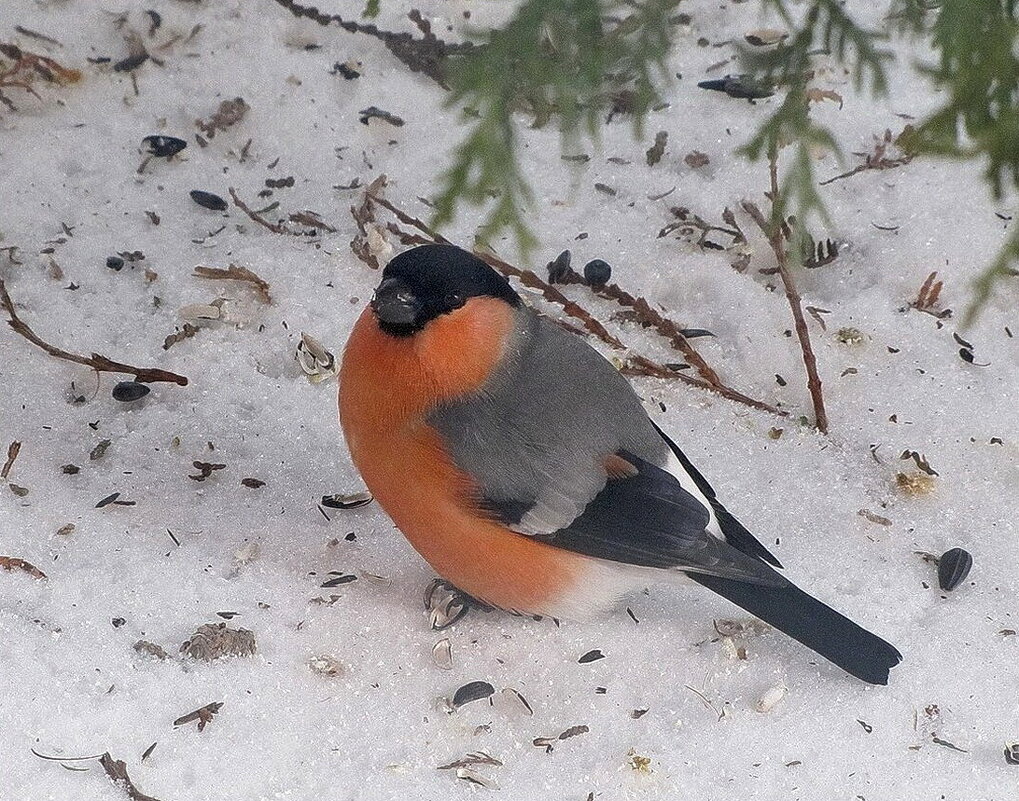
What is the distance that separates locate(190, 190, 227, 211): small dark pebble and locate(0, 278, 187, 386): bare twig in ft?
2.33

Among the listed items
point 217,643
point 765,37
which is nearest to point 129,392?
point 217,643

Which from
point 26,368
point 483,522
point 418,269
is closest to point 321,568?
point 483,522

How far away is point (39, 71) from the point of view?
3992mm

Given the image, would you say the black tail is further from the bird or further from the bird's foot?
the bird's foot

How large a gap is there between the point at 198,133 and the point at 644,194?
1421 millimetres

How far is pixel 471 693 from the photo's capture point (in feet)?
8.57

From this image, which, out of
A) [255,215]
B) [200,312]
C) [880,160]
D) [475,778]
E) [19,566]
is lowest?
[475,778]

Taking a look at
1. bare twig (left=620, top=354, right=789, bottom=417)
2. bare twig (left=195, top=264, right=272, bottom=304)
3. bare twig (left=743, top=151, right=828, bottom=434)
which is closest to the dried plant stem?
bare twig (left=620, top=354, right=789, bottom=417)

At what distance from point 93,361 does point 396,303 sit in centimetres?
96

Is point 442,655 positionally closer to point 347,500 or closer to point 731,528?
point 347,500

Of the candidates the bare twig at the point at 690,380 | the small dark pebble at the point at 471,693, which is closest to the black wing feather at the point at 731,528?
the bare twig at the point at 690,380

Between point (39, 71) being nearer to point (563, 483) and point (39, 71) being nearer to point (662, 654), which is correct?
point (563, 483)

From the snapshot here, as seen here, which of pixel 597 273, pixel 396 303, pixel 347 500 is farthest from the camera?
Answer: pixel 597 273

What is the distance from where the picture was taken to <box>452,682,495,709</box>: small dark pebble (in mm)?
2598
